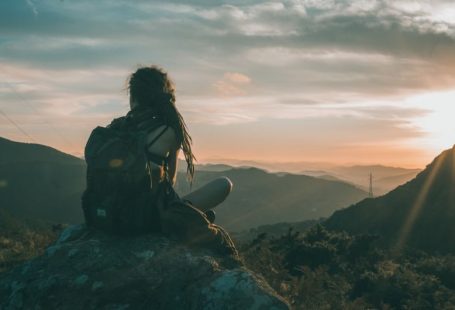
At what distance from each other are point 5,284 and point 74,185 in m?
99.0

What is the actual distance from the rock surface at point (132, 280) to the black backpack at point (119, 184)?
17 centimetres

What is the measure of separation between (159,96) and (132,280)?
5.89 ft

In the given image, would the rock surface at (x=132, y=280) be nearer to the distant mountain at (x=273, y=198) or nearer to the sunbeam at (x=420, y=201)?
the sunbeam at (x=420, y=201)

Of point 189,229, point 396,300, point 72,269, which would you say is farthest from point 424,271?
point 72,269

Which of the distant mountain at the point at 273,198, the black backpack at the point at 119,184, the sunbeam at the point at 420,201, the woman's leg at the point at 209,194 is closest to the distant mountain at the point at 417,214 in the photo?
the sunbeam at the point at 420,201

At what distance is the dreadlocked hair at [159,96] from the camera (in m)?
5.49

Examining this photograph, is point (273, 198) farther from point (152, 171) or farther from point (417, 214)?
point (152, 171)

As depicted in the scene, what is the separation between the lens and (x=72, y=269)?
4.92m

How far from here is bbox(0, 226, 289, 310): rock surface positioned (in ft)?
14.1

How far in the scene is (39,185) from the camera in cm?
9700

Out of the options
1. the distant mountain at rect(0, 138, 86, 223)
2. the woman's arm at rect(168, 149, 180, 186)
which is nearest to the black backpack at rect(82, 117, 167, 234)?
the woman's arm at rect(168, 149, 180, 186)

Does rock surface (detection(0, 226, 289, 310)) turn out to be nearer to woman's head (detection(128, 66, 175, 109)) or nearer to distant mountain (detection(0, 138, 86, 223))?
woman's head (detection(128, 66, 175, 109))

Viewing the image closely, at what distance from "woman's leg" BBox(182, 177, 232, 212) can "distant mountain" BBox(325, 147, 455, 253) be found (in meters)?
21.8

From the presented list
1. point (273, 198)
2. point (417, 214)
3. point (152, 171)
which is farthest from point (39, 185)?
point (152, 171)
